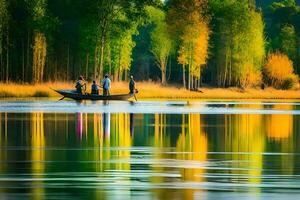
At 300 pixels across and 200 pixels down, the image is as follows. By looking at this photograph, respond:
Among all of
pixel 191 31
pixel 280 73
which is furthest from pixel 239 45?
pixel 191 31

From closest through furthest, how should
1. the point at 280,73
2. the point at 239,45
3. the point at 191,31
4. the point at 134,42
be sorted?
the point at 191,31 → the point at 280,73 → the point at 134,42 → the point at 239,45

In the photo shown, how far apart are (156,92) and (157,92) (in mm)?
151

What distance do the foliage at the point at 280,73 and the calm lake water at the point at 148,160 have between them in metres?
77.5

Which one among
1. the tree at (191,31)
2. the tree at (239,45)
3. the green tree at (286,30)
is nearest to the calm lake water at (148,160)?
the tree at (191,31)

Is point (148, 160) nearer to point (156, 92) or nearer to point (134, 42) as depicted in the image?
point (156, 92)

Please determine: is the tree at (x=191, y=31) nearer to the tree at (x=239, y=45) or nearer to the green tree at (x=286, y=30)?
the tree at (x=239, y=45)

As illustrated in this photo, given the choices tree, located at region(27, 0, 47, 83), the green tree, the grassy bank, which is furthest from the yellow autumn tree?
the green tree

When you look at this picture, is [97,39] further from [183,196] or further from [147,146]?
[183,196]

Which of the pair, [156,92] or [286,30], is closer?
[156,92]

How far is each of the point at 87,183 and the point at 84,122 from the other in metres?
21.1

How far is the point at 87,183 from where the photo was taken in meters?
16.4

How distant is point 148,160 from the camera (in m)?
21.1

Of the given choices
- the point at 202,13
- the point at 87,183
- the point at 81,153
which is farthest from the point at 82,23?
the point at 87,183

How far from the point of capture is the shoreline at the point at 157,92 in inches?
3098
